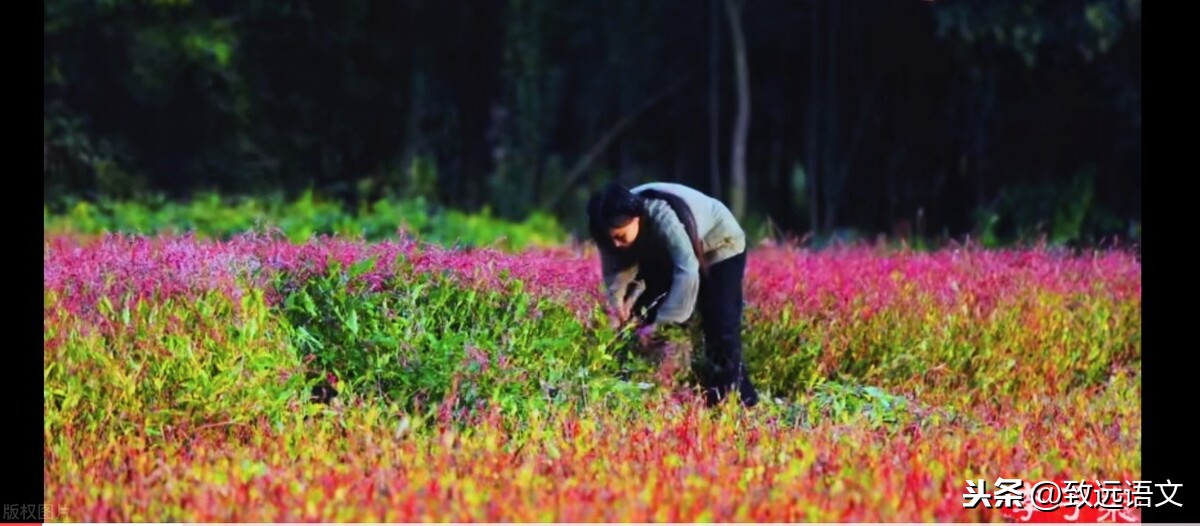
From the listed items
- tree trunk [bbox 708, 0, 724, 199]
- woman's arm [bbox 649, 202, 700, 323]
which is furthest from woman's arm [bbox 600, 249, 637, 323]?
tree trunk [bbox 708, 0, 724, 199]

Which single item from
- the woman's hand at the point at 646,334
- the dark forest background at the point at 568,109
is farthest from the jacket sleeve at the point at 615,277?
the dark forest background at the point at 568,109

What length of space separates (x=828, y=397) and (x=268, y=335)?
107 inches

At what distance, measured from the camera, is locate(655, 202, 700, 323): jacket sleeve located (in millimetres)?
8484

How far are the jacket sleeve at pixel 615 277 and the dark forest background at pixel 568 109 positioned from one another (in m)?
13.2

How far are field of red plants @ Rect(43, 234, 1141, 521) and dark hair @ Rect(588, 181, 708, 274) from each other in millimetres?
341

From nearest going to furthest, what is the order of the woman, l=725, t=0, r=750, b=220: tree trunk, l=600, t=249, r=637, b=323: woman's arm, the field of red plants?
the field of red plants < the woman < l=600, t=249, r=637, b=323: woman's arm < l=725, t=0, r=750, b=220: tree trunk

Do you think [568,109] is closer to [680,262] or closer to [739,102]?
[739,102]

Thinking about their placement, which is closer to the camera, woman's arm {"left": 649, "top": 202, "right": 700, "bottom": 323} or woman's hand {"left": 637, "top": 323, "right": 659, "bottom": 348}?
woman's arm {"left": 649, "top": 202, "right": 700, "bottom": 323}

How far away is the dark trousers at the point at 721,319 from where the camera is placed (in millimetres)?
8930

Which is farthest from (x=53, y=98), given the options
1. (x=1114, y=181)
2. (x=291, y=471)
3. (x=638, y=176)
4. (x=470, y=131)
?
(x=291, y=471)

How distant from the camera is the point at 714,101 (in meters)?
23.5

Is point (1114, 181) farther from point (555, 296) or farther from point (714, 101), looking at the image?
point (555, 296)

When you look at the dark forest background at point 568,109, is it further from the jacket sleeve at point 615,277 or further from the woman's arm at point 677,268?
the woman's arm at point 677,268

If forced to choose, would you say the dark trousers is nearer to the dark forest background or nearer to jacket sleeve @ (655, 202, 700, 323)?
jacket sleeve @ (655, 202, 700, 323)
